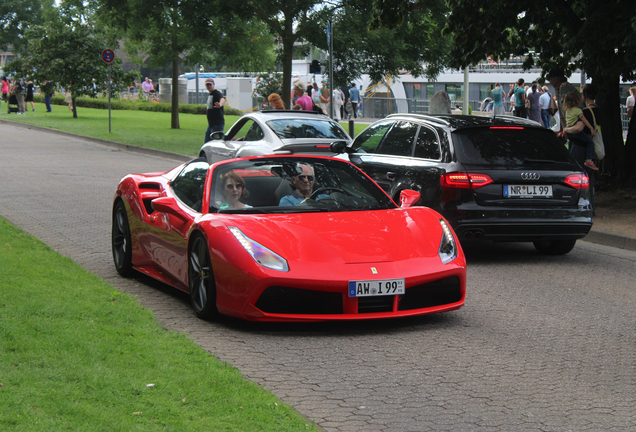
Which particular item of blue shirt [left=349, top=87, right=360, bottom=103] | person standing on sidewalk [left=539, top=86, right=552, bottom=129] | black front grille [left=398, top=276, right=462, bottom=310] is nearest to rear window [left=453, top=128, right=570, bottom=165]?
black front grille [left=398, top=276, right=462, bottom=310]

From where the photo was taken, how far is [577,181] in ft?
30.6

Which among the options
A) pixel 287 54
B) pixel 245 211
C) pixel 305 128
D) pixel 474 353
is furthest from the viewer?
pixel 287 54

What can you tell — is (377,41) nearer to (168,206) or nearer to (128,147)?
(128,147)

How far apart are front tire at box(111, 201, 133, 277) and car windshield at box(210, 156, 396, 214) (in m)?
1.54

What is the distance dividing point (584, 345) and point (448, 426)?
2029mm

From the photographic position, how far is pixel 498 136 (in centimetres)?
947

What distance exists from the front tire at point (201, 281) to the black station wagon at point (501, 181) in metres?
3.37

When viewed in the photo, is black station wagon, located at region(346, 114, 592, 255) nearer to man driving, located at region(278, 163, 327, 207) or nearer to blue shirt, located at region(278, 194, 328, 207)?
man driving, located at region(278, 163, 327, 207)

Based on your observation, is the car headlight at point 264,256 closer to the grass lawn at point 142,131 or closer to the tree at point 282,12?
the grass lawn at point 142,131

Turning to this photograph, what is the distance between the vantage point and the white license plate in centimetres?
915

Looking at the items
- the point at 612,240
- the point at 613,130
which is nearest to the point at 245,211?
the point at 612,240

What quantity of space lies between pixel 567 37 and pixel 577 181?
607cm

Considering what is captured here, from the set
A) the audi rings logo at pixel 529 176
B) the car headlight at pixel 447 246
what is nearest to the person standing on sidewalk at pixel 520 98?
the audi rings logo at pixel 529 176

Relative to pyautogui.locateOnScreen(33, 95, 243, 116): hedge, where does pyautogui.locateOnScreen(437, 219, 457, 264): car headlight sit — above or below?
below
